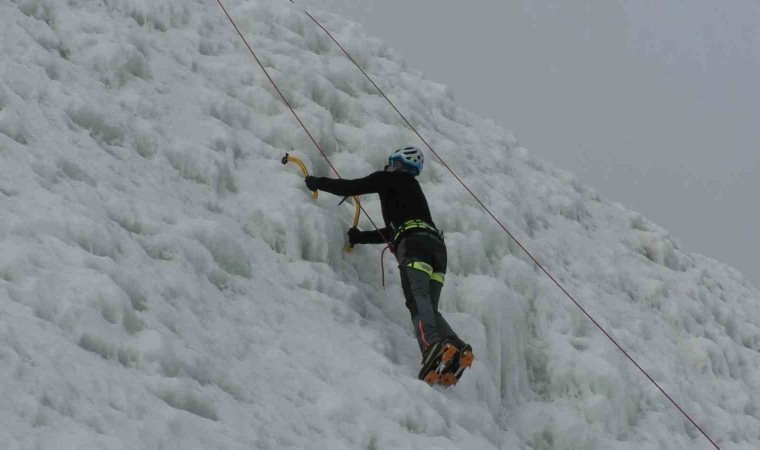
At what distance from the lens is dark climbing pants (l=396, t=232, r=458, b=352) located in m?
6.08

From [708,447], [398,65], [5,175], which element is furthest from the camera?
[398,65]

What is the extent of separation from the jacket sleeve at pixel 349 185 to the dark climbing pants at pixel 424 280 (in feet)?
1.85

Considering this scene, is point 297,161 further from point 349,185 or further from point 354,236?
point 354,236

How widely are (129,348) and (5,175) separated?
5.07 feet

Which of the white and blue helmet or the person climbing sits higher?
the white and blue helmet

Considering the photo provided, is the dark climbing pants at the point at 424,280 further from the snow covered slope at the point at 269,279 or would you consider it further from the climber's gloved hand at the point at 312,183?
the climber's gloved hand at the point at 312,183

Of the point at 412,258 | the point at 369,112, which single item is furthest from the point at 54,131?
the point at 369,112

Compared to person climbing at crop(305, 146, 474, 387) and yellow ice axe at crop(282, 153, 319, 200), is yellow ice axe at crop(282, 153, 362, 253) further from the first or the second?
person climbing at crop(305, 146, 474, 387)

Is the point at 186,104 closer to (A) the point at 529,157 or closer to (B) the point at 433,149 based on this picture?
(B) the point at 433,149

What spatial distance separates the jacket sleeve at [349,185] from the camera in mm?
6801

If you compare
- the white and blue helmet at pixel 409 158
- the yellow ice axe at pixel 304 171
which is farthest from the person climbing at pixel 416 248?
the yellow ice axe at pixel 304 171

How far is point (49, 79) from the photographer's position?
6434 millimetres

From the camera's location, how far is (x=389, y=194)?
7.00 metres

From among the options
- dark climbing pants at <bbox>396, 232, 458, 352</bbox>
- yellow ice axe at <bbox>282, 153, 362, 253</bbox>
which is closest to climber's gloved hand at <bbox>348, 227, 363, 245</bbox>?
yellow ice axe at <bbox>282, 153, 362, 253</bbox>
